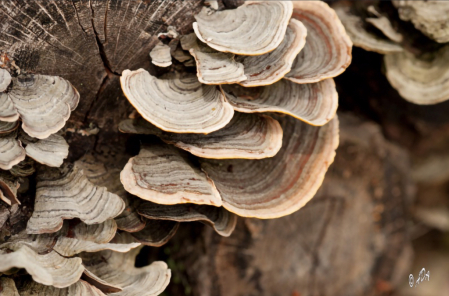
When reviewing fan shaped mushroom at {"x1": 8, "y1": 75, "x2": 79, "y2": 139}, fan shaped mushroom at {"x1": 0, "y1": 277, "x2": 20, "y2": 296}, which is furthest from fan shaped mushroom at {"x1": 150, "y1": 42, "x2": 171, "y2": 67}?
fan shaped mushroom at {"x1": 0, "y1": 277, "x2": 20, "y2": 296}

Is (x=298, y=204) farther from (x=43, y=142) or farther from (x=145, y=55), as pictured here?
(x=43, y=142)

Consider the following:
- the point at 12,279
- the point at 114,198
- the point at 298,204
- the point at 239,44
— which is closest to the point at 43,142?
the point at 114,198

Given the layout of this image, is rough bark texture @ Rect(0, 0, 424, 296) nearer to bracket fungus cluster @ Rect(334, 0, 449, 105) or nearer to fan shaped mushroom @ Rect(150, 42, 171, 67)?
fan shaped mushroom @ Rect(150, 42, 171, 67)

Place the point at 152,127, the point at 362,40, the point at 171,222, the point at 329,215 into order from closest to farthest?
the point at 152,127, the point at 171,222, the point at 362,40, the point at 329,215

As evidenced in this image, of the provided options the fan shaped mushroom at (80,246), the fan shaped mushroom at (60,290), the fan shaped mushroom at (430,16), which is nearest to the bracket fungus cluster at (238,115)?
the fan shaped mushroom at (80,246)

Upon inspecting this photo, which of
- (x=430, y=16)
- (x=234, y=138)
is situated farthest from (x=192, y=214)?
(x=430, y=16)
